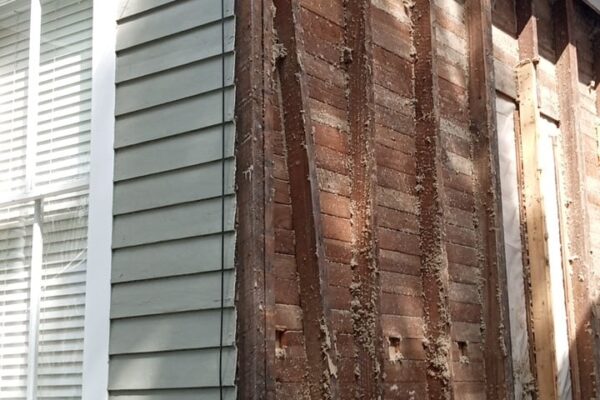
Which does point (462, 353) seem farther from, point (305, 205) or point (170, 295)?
point (170, 295)

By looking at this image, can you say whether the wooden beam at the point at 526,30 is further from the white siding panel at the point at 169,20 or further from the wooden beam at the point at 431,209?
the white siding panel at the point at 169,20

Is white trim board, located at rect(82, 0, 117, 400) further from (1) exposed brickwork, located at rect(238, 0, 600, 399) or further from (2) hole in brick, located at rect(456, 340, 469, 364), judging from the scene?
(2) hole in brick, located at rect(456, 340, 469, 364)

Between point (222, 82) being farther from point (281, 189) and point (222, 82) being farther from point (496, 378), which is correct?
point (496, 378)

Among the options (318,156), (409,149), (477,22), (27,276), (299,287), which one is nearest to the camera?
(299,287)

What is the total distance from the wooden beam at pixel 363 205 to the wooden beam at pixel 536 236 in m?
2.21

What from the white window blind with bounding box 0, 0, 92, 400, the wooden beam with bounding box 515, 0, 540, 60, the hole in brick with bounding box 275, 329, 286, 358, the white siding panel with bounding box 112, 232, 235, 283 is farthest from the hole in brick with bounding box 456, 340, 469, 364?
the wooden beam with bounding box 515, 0, 540, 60

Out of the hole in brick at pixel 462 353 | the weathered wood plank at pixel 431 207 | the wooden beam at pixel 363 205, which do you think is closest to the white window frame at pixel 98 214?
the wooden beam at pixel 363 205

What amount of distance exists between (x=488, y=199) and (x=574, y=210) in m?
1.71

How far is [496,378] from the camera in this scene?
508 cm

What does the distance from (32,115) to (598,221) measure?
4.77 m

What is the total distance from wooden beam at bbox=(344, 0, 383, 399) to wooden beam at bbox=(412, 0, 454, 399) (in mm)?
579

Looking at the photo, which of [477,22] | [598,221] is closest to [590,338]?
[598,221]

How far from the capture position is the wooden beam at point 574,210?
6492 millimetres

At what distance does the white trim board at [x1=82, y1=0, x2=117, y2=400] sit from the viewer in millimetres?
4020
